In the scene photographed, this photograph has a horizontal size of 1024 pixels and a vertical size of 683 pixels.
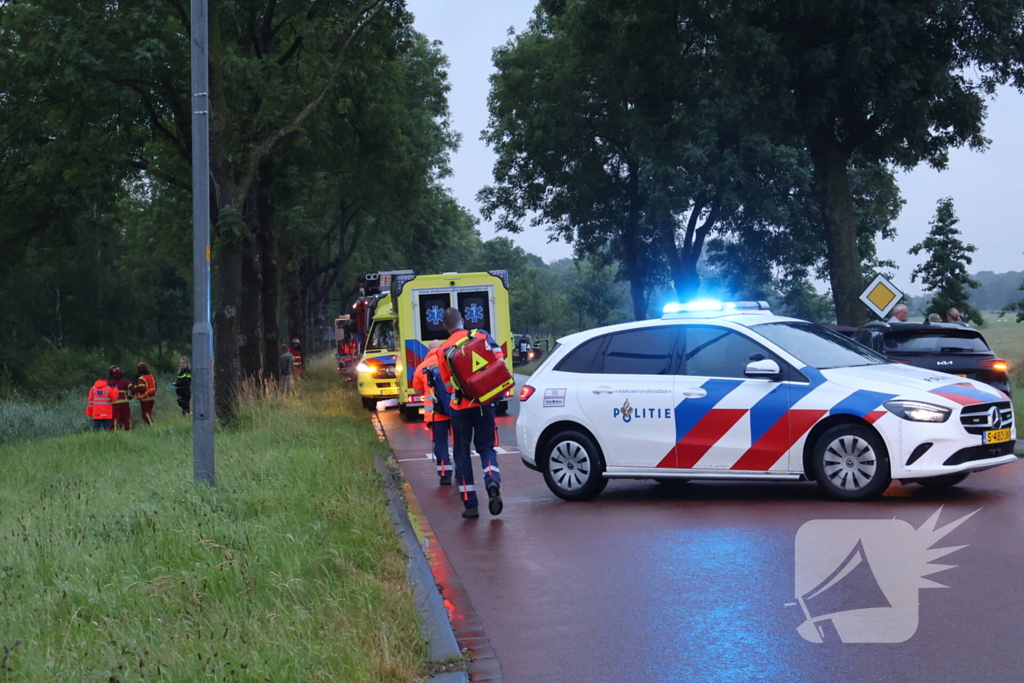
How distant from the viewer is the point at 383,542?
8508 millimetres

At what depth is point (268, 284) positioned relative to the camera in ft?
99.5

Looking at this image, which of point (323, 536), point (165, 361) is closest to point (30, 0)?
point (323, 536)

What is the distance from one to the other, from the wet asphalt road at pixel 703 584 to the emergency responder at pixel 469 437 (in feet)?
0.71

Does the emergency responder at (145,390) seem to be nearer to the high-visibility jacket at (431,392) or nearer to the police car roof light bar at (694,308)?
the high-visibility jacket at (431,392)

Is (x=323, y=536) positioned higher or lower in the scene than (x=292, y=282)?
lower

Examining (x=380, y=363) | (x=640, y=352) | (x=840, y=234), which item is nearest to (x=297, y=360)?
(x=380, y=363)

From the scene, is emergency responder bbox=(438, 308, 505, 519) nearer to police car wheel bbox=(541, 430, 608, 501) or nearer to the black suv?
police car wheel bbox=(541, 430, 608, 501)

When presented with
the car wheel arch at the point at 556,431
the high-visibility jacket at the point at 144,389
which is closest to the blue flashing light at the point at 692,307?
the car wheel arch at the point at 556,431

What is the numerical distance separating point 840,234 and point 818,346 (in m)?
14.3

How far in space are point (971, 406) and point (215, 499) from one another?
6612mm

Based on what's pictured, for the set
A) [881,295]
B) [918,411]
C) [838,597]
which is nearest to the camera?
[838,597]

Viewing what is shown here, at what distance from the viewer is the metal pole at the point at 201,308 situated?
11812 millimetres

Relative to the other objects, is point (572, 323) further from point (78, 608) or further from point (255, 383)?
point (78, 608)

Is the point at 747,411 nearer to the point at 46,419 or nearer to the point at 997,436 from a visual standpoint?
the point at 997,436
